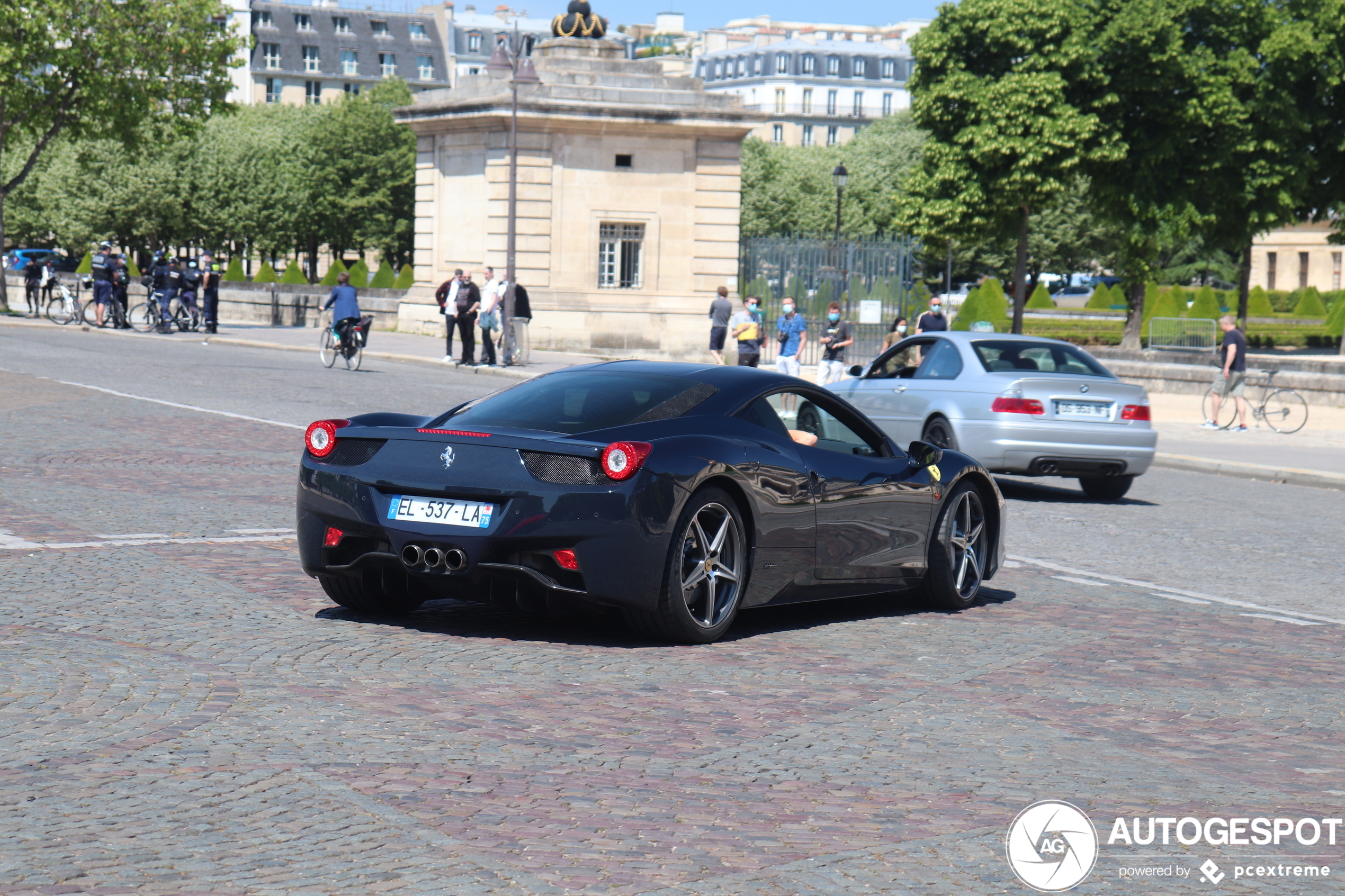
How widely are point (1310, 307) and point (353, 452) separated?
248 ft

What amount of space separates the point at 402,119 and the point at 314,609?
1416 inches

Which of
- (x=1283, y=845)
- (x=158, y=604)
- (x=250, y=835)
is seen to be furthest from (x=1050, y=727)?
(x=158, y=604)

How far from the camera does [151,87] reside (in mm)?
41812

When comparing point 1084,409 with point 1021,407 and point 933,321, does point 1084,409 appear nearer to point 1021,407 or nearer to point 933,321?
point 1021,407

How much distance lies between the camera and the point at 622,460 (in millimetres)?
6977

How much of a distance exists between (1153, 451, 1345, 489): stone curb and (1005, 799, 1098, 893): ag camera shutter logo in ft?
49.0

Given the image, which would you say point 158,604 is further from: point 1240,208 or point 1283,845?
point 1240,208

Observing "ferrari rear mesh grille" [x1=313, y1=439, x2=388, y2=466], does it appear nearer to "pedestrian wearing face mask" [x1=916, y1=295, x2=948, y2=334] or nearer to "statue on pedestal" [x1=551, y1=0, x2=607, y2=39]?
"pedestrian wearing face mask" [x1=916, y1=295, x2=948, y2=334]

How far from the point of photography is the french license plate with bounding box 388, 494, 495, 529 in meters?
7.02

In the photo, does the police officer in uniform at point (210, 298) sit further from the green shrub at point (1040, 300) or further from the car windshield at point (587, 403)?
the green shrub at point (1040, 300)

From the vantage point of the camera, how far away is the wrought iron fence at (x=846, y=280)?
125 ft

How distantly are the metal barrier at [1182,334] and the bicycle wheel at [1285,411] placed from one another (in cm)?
1812

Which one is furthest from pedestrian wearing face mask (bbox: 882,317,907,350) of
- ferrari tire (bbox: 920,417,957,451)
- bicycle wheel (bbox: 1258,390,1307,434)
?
ferrari tire (bbox: 920,417,957,451)

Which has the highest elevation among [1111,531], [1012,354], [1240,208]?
[1240,208]
